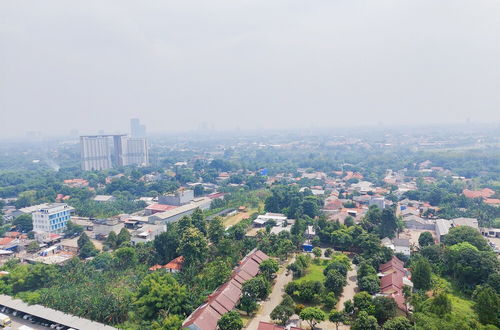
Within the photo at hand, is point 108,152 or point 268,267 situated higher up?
point 108,152

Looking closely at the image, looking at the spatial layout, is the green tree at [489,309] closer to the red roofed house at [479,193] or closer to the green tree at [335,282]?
the green tree at [335,282]

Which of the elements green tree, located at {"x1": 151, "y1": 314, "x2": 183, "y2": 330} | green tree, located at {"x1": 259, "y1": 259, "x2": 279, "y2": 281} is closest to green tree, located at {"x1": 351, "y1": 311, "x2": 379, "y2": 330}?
green tree, located at {"x1": 259, "y1": 259, "x2": 279, "y2": 281}

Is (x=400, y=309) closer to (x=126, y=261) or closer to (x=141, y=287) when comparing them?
(x=141, y=287)

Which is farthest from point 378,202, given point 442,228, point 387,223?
point 387,223

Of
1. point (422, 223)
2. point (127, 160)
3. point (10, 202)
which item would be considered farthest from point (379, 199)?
point (127, 160)

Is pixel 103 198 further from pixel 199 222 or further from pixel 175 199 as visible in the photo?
pixel 199 222

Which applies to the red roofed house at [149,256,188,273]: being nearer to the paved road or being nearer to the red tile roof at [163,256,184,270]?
the red tile roof at [163,256,184,270]
